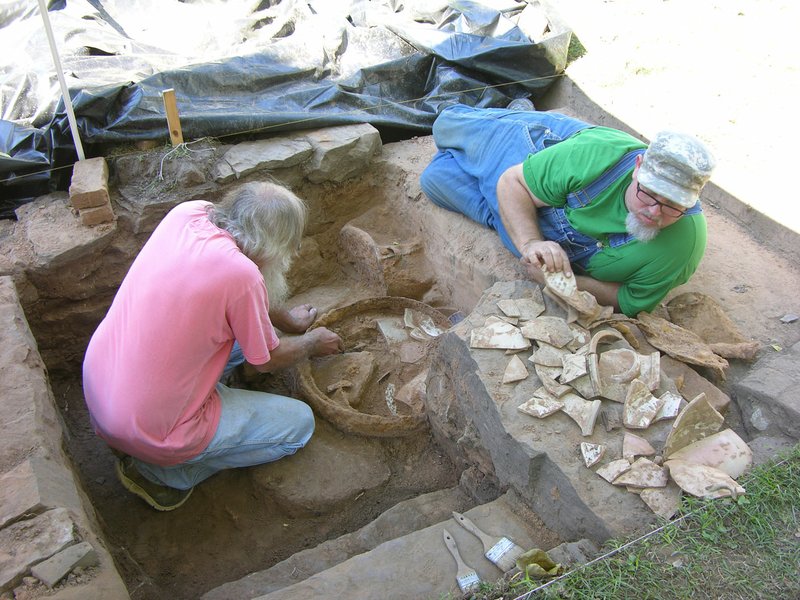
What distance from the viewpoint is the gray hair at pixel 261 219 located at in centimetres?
260

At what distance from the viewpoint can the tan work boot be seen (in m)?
2.99

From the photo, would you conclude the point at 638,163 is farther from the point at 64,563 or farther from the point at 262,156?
the point at 64,563

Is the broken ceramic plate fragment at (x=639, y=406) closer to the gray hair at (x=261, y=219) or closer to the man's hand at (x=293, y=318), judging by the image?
the gray hair at (x=261, y=219)

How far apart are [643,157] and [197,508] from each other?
2.79 meters

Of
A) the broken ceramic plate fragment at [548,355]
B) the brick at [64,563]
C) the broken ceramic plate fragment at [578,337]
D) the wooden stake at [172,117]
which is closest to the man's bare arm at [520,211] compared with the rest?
the broken ceramic plate fragment at [578,337]

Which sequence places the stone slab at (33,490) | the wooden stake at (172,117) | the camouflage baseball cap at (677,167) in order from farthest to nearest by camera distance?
the wooden stake at (172,117), the camouflage baseball cap at (677,167), the stone slab at (33,490)

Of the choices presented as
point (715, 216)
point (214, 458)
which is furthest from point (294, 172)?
point (715, 216)

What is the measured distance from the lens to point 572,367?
2.62 meters

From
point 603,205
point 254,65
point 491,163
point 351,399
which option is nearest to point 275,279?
point 351,399

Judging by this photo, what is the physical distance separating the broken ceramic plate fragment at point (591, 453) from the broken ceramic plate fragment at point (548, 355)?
0.41m

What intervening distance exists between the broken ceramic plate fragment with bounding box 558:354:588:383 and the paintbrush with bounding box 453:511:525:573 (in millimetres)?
699

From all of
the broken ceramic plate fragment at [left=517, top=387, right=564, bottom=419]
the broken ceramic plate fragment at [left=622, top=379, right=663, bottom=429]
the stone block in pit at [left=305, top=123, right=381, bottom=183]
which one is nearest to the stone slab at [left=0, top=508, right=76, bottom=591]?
the broken ceramic plate fragment at [left=517, top=387, right=564, bottom=419]

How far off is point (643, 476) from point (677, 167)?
1324mm

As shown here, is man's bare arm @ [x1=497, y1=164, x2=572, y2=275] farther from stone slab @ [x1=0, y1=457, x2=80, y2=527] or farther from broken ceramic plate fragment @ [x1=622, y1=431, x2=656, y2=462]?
stone slab @ [x1=0, y1=457, x2=80, y2=527]
